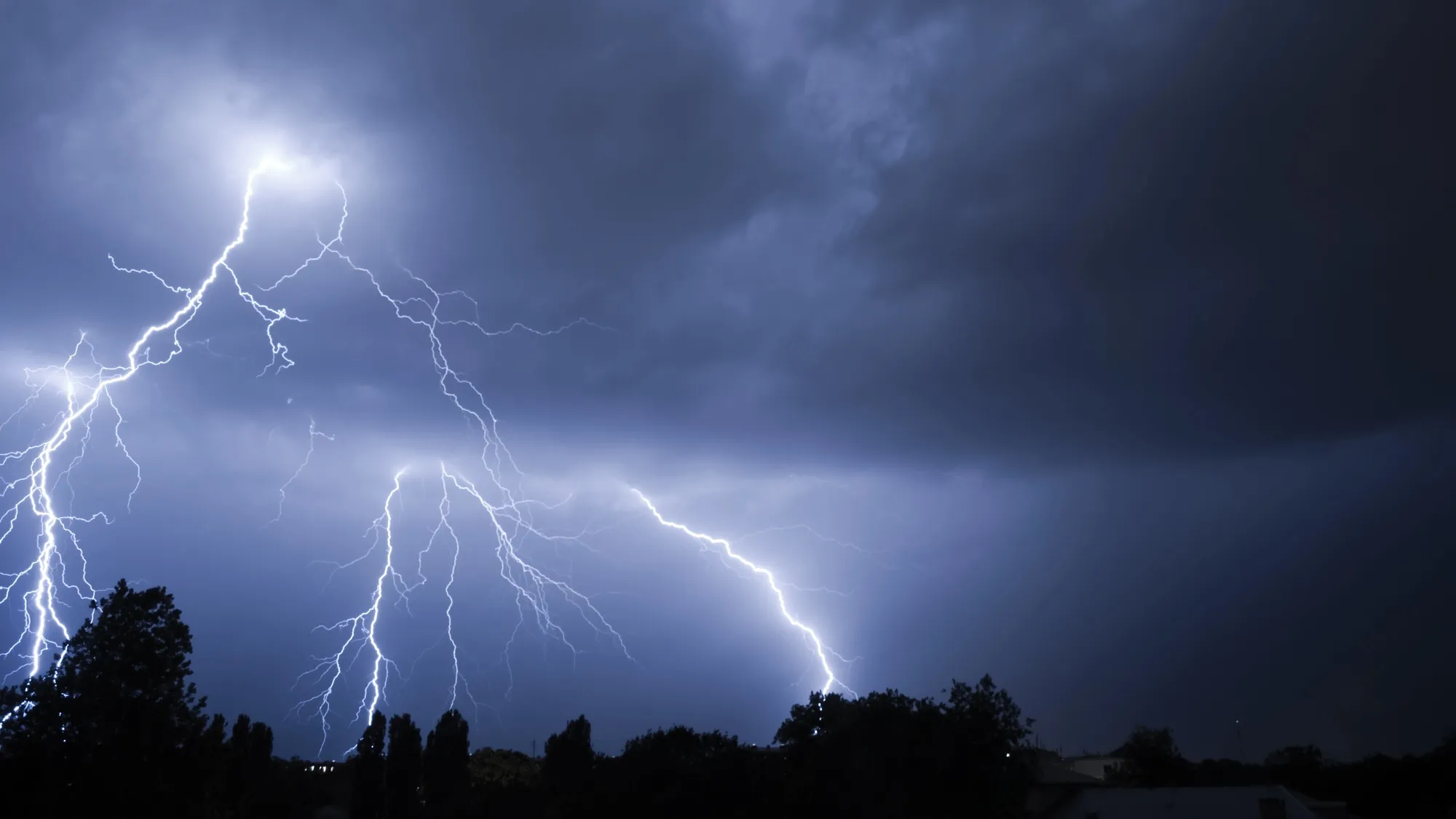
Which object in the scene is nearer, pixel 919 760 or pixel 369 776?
pixel 919 760

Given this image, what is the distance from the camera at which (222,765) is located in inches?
691

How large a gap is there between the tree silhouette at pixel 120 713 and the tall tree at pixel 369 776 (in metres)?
23.6

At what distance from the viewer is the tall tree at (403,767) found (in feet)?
124

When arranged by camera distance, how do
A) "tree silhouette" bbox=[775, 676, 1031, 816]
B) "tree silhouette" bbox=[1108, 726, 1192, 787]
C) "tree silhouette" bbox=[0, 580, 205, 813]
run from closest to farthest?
"tree silhouette" bbox=[0, 580, 205, 813]
"tree silhouette" bbox=[775, 676, 1031, 816]
"tree silhouette" bbox=[1108, 726, 1192, 787]

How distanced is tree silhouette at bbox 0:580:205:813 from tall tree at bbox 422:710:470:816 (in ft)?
76.2

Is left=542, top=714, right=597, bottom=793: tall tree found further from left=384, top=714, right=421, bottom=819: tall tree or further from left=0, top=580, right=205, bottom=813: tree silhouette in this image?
left=0, top=580, right=205, bottom=813: tree silhouette

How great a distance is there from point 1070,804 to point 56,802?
29.0 m

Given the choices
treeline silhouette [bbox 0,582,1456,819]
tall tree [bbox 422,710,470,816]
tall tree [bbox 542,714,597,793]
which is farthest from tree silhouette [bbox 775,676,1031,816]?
tall tree [bbox 422,710,470,816]

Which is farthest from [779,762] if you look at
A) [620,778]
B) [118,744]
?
[118,744]

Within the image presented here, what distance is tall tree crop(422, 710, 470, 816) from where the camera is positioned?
125 feet

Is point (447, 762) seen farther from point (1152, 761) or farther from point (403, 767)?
point (1152, 761)

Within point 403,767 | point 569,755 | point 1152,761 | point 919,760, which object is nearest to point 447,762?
point 403,767

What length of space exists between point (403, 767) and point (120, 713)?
80.6 ft

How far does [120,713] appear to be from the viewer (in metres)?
16.1
